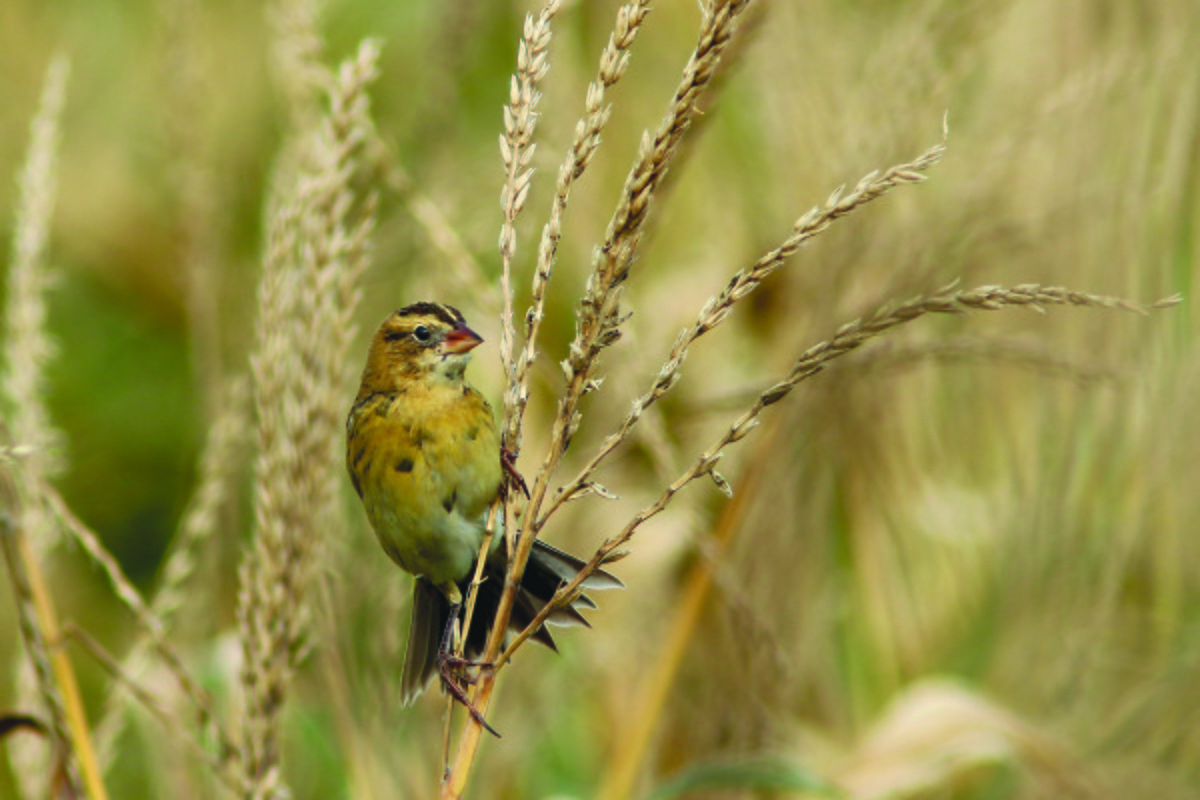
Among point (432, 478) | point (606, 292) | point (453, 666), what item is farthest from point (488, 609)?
point (606, 292)

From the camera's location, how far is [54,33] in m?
3.73

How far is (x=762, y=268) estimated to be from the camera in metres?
0.99

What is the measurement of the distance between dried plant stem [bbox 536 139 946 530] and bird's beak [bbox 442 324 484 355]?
0.61m

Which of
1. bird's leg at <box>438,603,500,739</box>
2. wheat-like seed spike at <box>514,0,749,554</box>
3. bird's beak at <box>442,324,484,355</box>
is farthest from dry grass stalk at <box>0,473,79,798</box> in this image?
bird's beak at <box>442,324,484,355</box>

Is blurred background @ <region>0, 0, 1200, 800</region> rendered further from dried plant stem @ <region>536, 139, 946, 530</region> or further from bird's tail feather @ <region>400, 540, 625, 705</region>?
dried plant stem @ <region>536, 139, 946, 530</region>

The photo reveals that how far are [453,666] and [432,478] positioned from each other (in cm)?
31

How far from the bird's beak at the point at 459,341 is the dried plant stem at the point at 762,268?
2.00 ft

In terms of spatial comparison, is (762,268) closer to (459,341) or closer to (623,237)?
(623,237)

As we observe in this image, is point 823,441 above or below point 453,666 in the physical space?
above

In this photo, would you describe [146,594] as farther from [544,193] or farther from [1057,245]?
[1057,245]

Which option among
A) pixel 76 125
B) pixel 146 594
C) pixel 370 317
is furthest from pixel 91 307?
pixel 370 317

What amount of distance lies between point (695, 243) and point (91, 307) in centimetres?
187

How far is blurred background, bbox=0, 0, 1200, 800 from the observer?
70.3 inches

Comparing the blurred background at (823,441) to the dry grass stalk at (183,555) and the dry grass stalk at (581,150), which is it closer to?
the dry grass stalk at (183,555)
